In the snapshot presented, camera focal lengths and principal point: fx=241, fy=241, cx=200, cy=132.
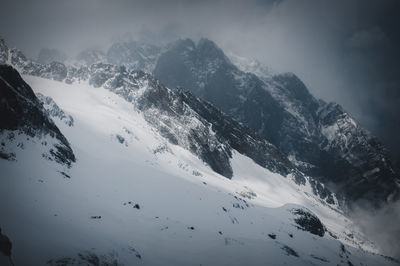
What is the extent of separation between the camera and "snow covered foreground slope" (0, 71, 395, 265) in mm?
16219

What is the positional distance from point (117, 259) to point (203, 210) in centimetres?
2267

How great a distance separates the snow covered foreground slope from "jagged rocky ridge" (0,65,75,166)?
1387 millimetres

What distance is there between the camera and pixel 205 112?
17688cm

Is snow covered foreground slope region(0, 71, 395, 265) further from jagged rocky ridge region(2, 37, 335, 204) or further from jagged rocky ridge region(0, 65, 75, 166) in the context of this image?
jagged rocky ridge region(2, 37, 335, 204)

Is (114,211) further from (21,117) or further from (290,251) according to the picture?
(290,251)

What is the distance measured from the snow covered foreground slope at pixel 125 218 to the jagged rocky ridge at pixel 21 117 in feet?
4.55

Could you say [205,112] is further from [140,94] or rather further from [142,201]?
[142,201]

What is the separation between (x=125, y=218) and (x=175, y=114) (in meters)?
94.9

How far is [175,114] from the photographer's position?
11806 centimetres

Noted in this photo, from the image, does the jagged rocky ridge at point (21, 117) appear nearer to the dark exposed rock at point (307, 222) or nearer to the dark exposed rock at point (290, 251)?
the dark exposed rock at point (290, 251)

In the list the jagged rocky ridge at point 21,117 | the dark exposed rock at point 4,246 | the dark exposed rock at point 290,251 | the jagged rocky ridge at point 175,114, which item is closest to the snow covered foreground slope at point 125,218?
the dark exposed rock at point 290,251

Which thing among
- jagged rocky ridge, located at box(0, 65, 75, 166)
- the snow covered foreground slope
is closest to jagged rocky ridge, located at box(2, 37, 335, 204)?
the snow covered foreground slope

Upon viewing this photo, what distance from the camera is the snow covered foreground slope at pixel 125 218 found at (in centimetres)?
1622

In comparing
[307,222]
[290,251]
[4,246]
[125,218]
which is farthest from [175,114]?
[4,246]
